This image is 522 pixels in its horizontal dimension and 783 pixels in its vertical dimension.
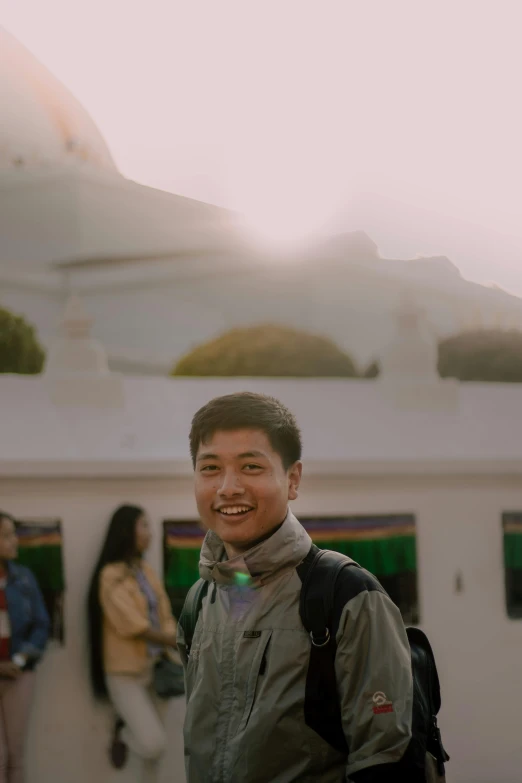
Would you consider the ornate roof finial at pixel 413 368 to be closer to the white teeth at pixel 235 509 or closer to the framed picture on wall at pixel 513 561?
the framed picture on wall at pixel 513 561

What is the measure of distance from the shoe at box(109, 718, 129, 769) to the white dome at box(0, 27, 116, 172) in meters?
6.54

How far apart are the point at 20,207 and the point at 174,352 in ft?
6.83

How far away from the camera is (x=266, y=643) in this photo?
6.83 feet

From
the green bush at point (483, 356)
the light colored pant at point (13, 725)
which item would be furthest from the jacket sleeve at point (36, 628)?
the green bush at point (483, 356)

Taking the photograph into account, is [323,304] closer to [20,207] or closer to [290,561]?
[20,207]

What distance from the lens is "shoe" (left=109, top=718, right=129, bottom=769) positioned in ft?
17.4

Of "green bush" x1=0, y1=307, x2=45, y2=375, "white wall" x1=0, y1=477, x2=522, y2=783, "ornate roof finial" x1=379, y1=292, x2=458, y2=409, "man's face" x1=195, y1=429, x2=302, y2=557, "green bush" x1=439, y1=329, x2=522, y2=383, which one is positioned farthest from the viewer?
"green bush" x1=439, y1=329, x2=522, y2=383

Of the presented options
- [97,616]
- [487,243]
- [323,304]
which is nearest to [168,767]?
[97,616]

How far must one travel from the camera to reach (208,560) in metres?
2.29

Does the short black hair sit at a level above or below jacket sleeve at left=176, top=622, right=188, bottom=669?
above

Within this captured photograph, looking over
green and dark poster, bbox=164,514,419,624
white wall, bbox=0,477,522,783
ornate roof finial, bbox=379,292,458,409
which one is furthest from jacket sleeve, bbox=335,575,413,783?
ornate roof finial, bbox=379,292,458,409

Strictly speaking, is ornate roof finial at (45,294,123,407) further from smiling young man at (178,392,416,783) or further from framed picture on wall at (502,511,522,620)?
smiling young man at (178,392,416,783)

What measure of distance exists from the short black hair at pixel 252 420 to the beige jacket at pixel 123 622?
9.85 feet

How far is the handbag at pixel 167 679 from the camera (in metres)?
5.14
